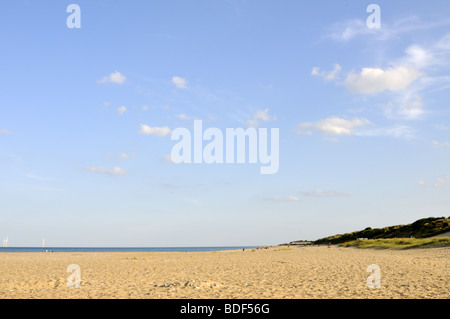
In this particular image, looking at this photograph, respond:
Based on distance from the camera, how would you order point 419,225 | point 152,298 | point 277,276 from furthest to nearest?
point 419,225 < point 277,276 < point 152,298

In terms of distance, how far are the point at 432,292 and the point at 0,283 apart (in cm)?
2061

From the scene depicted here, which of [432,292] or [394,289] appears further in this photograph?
[394,289]
